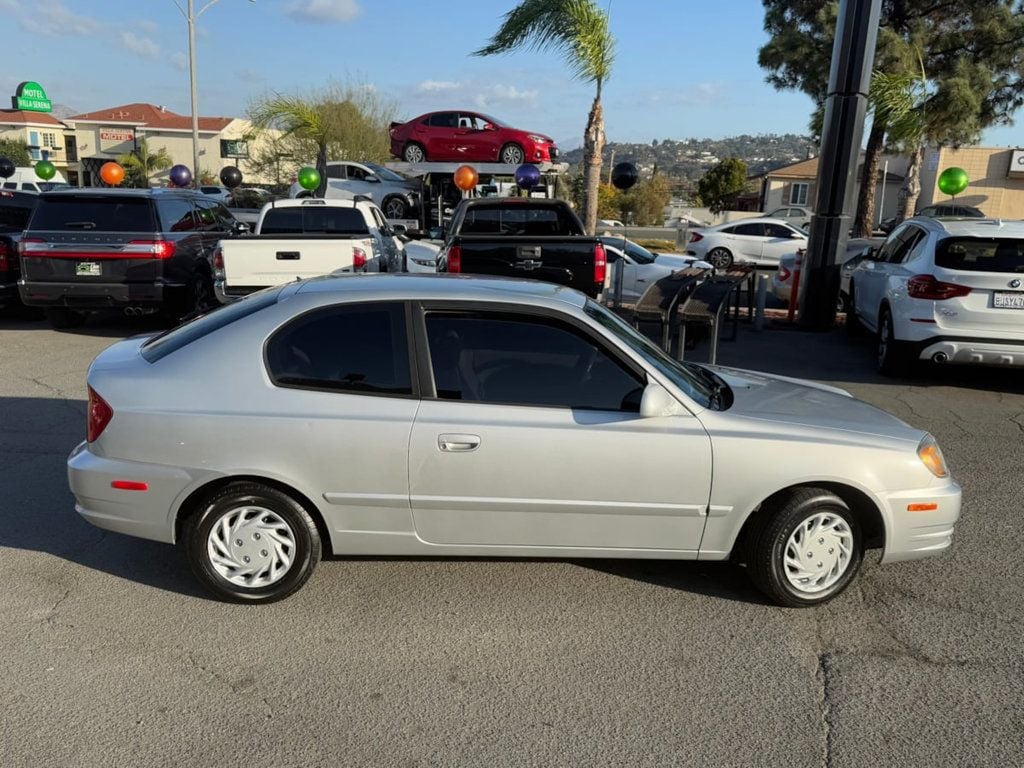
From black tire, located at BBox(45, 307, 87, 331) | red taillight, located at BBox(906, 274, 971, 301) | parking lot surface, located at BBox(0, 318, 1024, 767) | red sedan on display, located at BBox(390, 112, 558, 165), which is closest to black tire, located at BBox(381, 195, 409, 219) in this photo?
red sedan on display, located at BBox(390, 112, 558, 165)

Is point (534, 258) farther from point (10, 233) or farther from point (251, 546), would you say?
point (10, 233)

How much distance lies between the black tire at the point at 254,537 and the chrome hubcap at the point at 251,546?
1 centimetres

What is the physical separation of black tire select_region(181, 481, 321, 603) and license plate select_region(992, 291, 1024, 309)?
713 cm

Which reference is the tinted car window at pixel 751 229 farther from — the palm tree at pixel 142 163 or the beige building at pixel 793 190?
the palm tree at pixel 142 163

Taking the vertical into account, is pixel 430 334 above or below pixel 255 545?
above

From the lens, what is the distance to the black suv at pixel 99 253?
1020 cm

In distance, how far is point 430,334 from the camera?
13.0ft

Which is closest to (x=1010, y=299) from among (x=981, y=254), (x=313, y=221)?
(x=981, y=254)

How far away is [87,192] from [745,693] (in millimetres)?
9882

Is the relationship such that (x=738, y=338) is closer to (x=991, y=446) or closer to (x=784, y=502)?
(x=991, y=446)

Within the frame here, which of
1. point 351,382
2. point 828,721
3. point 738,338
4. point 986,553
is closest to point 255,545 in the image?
point 351,382

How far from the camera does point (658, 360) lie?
13.8 ft

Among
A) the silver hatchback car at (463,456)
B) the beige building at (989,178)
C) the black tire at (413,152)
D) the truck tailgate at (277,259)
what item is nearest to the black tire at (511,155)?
the black tire at (413,152)

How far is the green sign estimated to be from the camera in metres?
70.8
